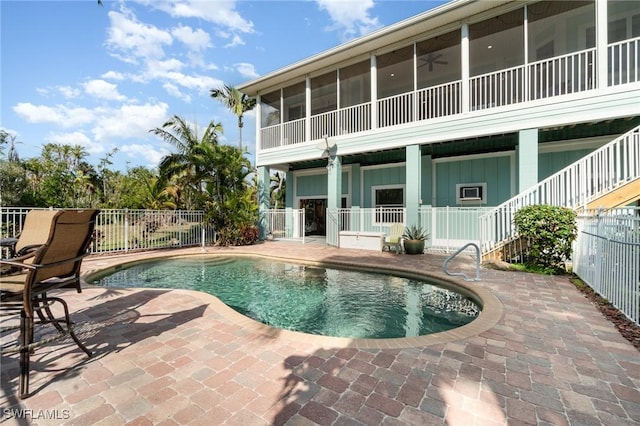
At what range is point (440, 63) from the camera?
10906 mm

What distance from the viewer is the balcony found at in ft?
27.0

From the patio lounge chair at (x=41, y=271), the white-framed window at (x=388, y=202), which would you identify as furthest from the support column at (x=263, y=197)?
the patio lounge chair at (x=41, y=271)

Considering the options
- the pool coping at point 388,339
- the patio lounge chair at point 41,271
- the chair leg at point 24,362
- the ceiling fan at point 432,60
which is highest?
the ceiling fan at point 432,60

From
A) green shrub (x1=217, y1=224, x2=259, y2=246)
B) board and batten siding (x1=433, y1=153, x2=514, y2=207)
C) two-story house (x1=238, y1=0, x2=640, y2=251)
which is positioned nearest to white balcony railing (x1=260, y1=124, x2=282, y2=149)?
two-story house (x1=238, y1=0, x2=640, y2=251)

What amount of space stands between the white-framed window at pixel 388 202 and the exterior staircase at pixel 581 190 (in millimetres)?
3582

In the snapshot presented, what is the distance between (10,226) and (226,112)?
1737cm

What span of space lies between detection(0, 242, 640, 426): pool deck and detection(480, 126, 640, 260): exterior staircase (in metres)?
4.32

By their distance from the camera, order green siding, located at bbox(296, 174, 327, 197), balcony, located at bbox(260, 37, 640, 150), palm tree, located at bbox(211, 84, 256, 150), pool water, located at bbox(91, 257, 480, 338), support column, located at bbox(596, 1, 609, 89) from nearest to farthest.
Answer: pool water, located at bbox(91, 257, 480, 338) < support column, located at bbox(596, 1, 609, 89) < balcony, located at bbox(260, 37, 640, 150) < green siding, located at bbox(296, 174, 327, 197) < palm tree, located at bbox(211, 84, 256, 150)

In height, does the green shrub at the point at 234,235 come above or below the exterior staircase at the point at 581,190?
below

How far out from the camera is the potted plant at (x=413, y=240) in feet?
31.2

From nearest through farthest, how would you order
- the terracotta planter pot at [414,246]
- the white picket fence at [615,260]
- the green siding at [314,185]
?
the white picket fence at [615,260] < the terracotta planter pot at [414,246] < the green siding at [314,185]

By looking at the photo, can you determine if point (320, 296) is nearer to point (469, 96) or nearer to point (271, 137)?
point (469, 96)

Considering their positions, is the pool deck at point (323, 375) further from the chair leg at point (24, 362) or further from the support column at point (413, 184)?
the support column at point (413, 184)

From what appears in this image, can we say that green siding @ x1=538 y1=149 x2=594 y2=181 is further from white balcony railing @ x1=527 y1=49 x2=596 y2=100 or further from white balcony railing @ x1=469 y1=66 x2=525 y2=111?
white balcony railing @ x1=469 y1=66 x2=525 y2=111
